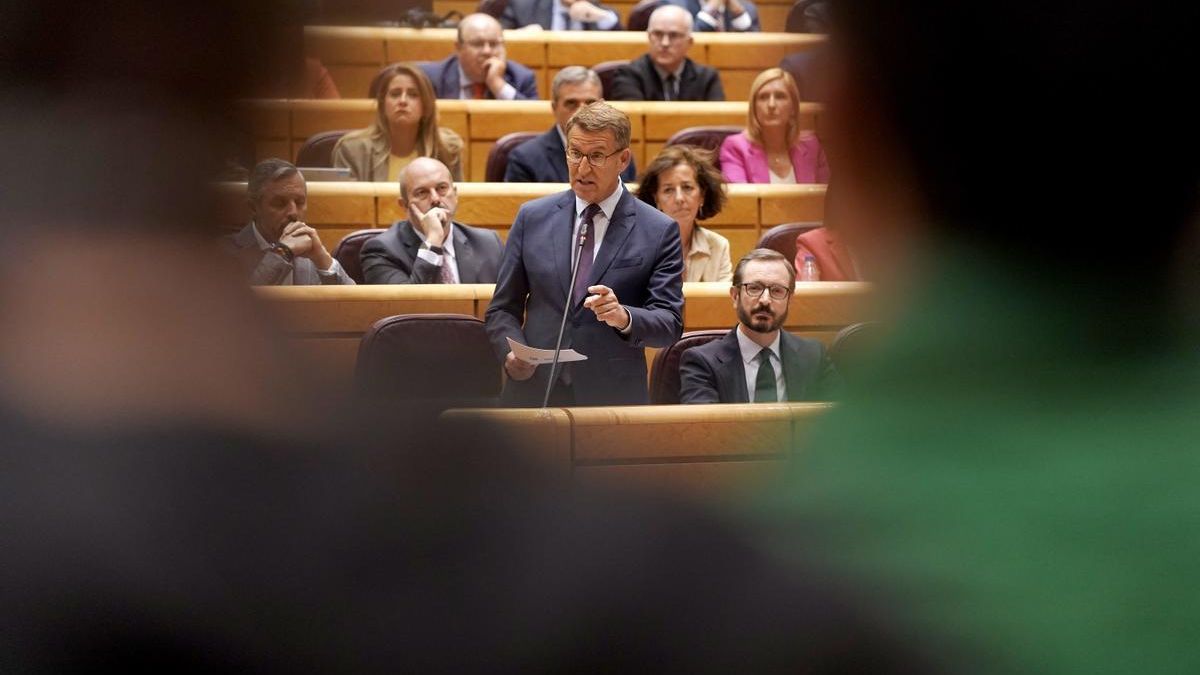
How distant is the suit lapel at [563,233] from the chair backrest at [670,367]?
9 cm

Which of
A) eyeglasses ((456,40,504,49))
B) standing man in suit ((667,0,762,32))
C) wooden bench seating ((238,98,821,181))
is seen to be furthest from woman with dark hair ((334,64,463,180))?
standing man in suit ((667,0,762,32))

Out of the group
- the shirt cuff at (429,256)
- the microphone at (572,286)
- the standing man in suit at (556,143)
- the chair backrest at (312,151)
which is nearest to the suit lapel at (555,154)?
the standing man in suit at (556,143)

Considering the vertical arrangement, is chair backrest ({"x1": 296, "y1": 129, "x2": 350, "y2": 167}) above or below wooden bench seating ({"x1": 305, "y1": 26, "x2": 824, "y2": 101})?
below

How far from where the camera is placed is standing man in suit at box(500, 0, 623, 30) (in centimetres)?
224

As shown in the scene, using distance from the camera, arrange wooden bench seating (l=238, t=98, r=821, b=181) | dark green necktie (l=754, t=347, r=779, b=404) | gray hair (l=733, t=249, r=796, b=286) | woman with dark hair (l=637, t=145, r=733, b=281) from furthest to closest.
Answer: wooden bench seating (l=238, t=98, r=821, b=181) < woman with dark hair (l=637, t=145, r=733, b=281) < gray hair (l=733, t=249, r=796, b=286) < dark green necktie (l=754, t=347, r=779, b=404)

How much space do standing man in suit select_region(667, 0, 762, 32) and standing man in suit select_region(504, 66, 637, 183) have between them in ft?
2.50

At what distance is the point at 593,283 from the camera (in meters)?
0.87

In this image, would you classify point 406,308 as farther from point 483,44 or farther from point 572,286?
point 483,44

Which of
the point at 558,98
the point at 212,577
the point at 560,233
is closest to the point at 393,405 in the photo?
the point at 212,577

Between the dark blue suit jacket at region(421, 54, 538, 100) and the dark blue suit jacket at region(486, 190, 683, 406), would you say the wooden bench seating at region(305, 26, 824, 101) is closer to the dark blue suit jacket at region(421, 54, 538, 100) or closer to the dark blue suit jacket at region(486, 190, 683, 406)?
the dark blue suit jacket at region(421, 54, 538, 100)

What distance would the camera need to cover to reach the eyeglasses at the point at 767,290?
0.95 metres

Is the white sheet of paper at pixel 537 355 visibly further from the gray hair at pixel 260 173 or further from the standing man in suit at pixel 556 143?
the standing man in suit at pixel 556 143

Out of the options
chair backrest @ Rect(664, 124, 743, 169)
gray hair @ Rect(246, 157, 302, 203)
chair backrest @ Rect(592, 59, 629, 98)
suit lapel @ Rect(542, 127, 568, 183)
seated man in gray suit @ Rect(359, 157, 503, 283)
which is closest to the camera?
gray hair @ Rect(246, 157, 302, 203)

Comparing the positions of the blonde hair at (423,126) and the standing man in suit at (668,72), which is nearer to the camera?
the blonde hair at (423,126)
